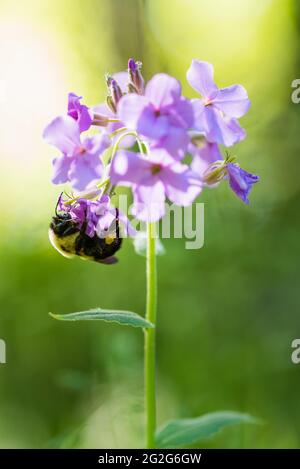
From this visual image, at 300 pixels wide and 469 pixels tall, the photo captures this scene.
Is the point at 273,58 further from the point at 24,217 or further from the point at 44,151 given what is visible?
the point at 24,217

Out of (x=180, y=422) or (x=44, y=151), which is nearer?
(x=180, y=422)

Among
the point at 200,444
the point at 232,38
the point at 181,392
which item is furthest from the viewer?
the point at 232,38

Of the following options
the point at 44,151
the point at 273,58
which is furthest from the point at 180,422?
the point at 273,58

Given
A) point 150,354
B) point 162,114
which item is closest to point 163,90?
point 162,114

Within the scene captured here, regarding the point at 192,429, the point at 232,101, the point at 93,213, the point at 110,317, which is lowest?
the point at 192,429

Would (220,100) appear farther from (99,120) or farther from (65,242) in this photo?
(65,242)

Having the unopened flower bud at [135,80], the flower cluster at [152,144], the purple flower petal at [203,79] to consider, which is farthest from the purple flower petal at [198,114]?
the unopened flower bud at [135,80]

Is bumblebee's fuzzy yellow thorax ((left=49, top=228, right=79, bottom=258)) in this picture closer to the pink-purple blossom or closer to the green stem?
the green stem
